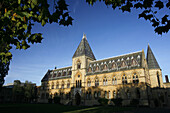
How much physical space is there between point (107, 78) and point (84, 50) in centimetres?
1308

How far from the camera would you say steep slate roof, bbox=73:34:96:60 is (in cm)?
4795

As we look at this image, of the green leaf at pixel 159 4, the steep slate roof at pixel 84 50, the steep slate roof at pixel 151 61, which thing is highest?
the steep slate roof at pixel 84 50

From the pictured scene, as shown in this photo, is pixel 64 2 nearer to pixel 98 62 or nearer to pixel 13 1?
pixel 13 1

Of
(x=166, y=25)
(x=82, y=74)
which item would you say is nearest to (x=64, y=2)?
(x=166, y=25)

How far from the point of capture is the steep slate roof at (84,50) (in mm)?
47950

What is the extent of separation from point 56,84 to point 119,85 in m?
25.5

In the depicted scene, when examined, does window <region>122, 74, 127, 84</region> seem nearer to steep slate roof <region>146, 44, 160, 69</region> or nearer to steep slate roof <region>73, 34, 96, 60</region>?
steep slate roof <region>146, 44, 160, 69</region>

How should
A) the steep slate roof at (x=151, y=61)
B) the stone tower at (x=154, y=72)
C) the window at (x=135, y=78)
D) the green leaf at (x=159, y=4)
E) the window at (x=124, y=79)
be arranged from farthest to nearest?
1. the steep slate roof at (x=151, y=61)
2. the stone tower at (x=154, y=72)
3. the window at (x=124, y=79)
4. the window at (x=135, y=78)
5. the green leaf at (x=159, y=4)

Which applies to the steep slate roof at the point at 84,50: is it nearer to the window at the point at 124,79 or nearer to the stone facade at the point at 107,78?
the stone facade at the point at 107,78

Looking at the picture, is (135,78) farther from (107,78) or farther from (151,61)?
(151,61)

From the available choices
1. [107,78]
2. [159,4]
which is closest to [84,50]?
[107,78]

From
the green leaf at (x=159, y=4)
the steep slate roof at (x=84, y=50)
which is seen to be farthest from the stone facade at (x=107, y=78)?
the green leaf at (x=159, y=4)

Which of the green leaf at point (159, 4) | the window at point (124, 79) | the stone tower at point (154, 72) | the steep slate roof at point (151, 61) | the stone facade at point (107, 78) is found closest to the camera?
the green leaf at point (159, 4)

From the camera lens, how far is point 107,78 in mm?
40156
